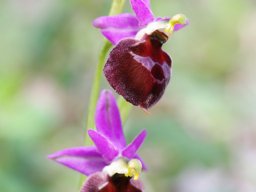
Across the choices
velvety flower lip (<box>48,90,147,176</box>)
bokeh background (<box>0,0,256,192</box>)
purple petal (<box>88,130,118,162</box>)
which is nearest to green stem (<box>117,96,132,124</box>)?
velvety flower lip (<box>48,90,147,176</box>)

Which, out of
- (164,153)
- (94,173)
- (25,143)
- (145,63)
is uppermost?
(164,153)

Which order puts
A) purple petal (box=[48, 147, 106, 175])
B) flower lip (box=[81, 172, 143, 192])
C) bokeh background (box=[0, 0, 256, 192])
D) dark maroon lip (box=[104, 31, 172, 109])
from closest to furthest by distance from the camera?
1. dark maroon lip (box=[104, 31, 172, 109])
2. flower lip (box=[81, 172, 143, 192])
3. purple petal (box=[48, 147, 106, 175])
4. bokeh background (box=[0, 0, 256, 192])

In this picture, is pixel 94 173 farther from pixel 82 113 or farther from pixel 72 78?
pixel 82 113

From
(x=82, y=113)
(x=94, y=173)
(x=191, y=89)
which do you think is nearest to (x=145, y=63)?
(x=94, y=173)

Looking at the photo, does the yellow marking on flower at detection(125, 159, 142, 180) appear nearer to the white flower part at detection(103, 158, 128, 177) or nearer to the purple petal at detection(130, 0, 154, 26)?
the white flower part at detection(103, 158, 128, 177)

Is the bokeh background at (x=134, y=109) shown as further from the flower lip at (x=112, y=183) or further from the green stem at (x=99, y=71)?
the flower lip at (x=112, y=183)

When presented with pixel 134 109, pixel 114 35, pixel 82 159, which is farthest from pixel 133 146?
pixel 134 109
